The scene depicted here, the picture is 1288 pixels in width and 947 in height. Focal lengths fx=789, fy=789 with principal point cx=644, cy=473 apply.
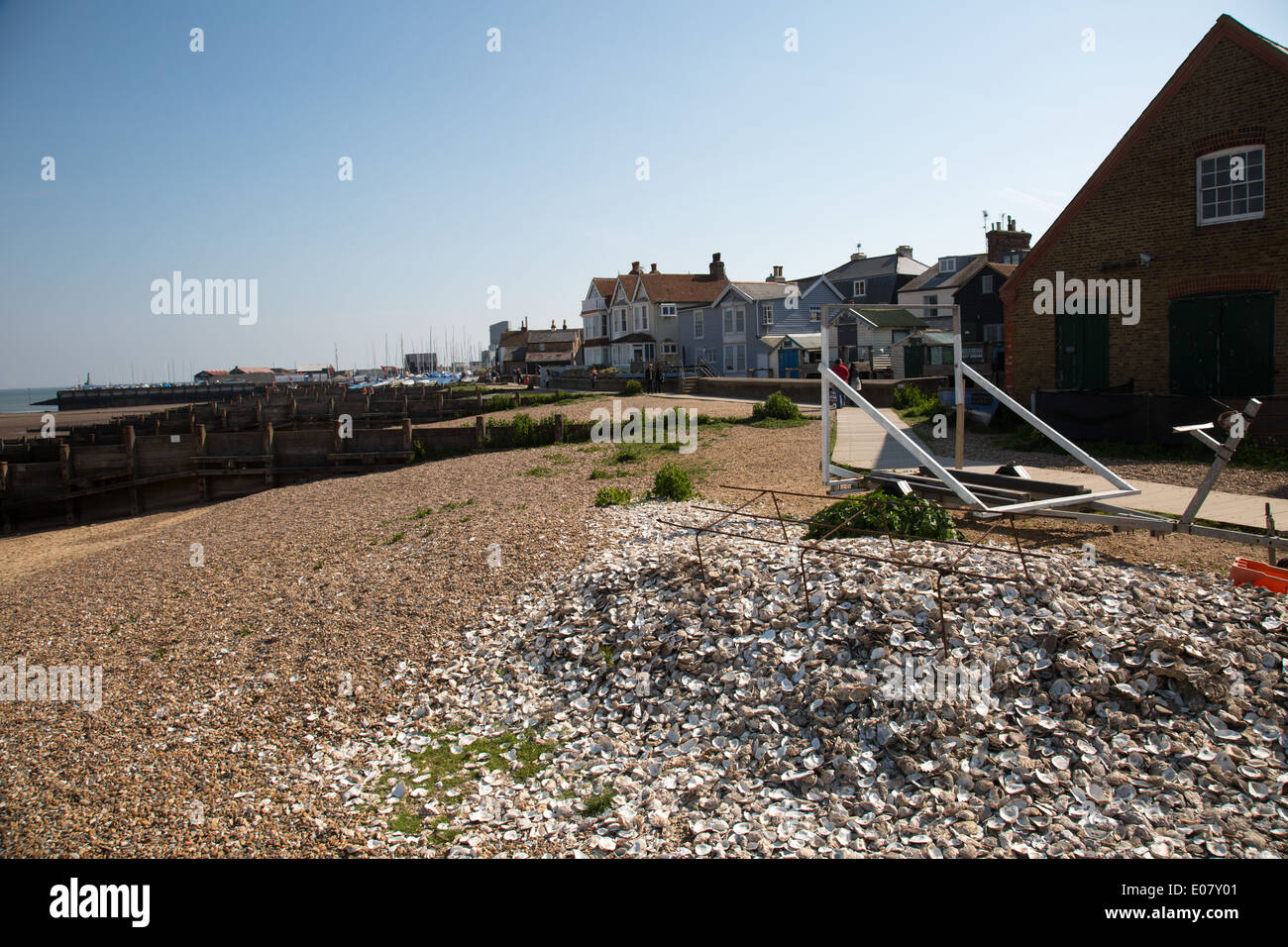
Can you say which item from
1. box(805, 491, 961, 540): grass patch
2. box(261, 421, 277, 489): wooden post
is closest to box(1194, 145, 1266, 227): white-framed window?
box(805, 491, 961, 540): grass patch

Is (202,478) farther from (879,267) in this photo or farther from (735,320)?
(879,267)

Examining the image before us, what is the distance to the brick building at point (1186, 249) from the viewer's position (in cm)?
1830

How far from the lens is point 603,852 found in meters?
5.72

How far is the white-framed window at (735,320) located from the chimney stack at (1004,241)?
16694 mm

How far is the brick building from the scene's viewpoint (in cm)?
1830

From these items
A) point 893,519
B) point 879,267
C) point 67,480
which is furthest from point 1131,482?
point 879,267

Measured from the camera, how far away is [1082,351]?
21.7 m

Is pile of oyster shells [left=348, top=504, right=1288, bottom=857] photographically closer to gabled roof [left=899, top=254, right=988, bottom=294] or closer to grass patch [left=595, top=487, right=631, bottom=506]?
grass patch [left=595, top=487, right=631, bottom=506]

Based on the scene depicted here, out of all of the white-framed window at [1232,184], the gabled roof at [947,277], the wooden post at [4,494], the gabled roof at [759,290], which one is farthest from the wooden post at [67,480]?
the gabled roof at [947,277]

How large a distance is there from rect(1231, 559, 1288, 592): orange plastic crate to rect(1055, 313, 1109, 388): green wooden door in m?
14.6

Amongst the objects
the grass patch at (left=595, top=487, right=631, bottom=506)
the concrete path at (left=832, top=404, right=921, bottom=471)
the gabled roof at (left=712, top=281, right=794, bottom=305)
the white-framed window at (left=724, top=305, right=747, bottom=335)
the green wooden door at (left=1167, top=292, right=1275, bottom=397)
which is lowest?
the grass patch at (left=595, top=487, right=631, bottom=506)
